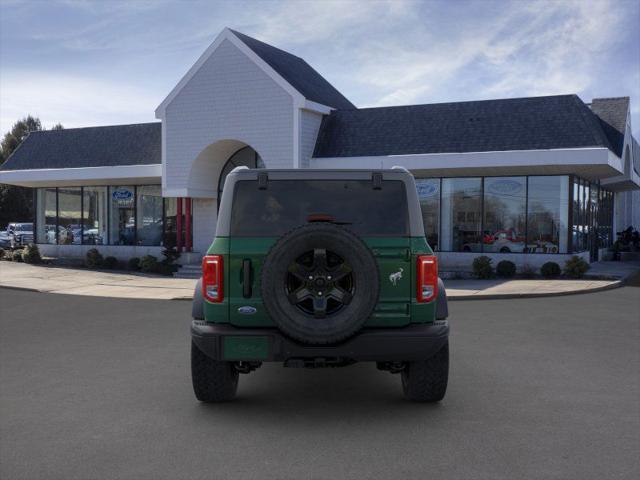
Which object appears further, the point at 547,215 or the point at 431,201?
the point at 431,201

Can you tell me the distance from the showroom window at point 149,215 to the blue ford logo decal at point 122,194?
50cm

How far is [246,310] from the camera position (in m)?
5.61

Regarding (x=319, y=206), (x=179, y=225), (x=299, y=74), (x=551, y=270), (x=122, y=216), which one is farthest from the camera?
(x=122, y=216)

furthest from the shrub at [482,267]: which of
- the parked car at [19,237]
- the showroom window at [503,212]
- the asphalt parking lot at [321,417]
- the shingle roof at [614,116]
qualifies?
the parked car at [19,237]

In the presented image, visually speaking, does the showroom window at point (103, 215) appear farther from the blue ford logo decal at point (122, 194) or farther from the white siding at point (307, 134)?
the white siding at point (307, 134)

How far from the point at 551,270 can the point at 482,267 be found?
6.99 ft

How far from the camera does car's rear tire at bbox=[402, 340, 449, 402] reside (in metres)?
5.99

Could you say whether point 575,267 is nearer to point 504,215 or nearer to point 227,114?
point 504,215

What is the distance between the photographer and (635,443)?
509 cm

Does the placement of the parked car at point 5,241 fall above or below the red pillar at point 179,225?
below

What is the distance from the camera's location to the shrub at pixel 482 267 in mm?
20158

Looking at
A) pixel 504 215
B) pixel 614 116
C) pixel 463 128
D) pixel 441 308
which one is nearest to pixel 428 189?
pixel 463 128

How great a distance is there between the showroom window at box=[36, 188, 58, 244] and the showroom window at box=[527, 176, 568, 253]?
70.2 ft

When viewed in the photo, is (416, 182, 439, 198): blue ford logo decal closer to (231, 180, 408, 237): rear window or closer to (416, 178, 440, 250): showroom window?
(416, 178, 440, 250): showroom window
